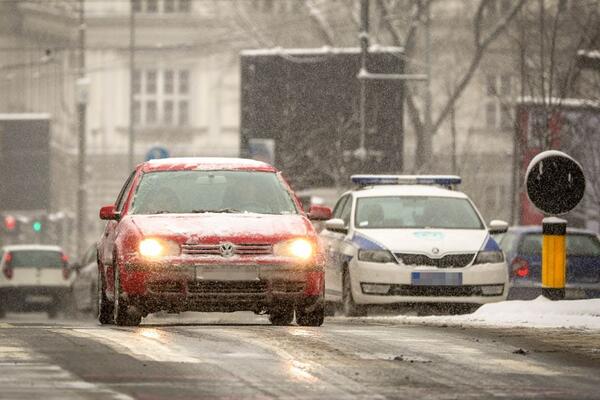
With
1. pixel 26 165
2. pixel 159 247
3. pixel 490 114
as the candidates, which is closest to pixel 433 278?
pixel 159 247

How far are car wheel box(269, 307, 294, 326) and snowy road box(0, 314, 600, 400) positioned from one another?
2.18 meters

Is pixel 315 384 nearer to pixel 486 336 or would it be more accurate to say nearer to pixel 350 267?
pixel 486 336

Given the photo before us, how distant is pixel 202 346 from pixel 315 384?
8.48 ft

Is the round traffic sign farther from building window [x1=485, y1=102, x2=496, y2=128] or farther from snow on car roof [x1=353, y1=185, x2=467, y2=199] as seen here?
building window [x1=485, y1=102, x2=496, y2=128]

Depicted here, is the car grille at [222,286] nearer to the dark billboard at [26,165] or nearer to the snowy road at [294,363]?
the snowy road at [294,363]

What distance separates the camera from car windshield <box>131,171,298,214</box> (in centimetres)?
1920

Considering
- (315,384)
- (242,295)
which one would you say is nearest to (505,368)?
(315,384)

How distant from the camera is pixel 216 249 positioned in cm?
1834

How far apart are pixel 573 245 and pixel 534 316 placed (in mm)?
8275

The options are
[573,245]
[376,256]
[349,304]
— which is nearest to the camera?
[376,256]

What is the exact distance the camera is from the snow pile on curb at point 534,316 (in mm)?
18812

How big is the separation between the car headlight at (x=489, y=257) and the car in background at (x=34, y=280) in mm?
20690

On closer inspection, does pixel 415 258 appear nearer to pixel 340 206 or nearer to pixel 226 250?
pixel 340 206

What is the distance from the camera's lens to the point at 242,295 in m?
18.4
